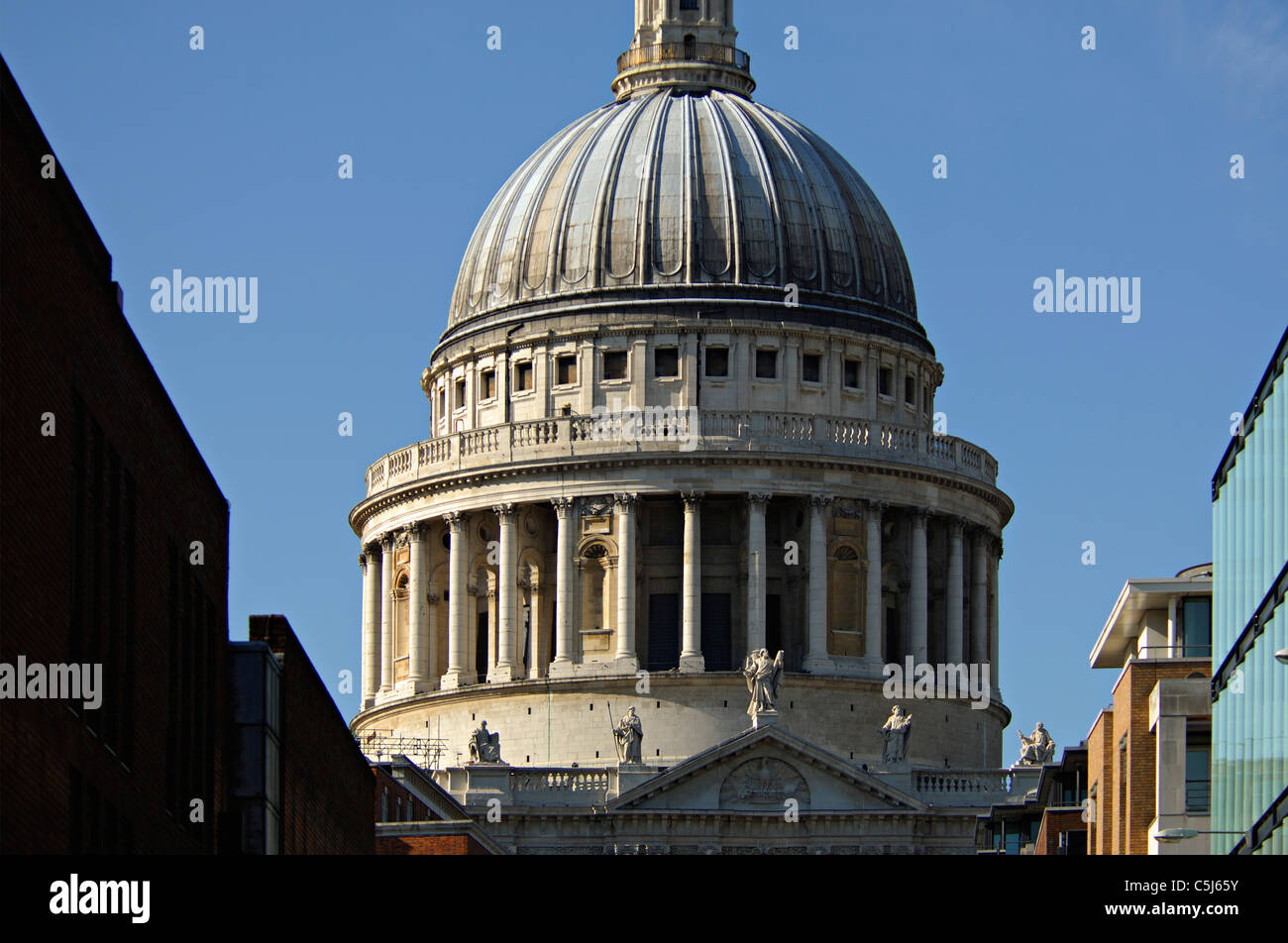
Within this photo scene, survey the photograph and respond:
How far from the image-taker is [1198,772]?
210 ft

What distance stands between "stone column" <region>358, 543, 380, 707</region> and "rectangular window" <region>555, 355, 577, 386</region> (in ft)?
32.6

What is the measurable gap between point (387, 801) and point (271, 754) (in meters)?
40.7

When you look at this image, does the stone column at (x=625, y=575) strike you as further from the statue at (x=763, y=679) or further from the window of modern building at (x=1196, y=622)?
the window of modern building at (x=1196, y=622)

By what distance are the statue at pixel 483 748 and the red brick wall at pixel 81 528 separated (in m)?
65.8

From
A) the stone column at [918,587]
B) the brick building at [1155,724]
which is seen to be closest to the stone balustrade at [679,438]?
the stone column at [918,587]

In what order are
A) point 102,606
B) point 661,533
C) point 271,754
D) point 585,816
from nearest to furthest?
point 102,606
point 271,754
point 585,816
point 661,533

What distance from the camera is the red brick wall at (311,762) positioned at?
57625 mm

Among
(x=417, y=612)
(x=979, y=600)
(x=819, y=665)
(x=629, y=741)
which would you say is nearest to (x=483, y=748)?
(x=629, y=741)

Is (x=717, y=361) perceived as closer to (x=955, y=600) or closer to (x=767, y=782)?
(x=955, y=600)

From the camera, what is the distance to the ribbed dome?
13625cm
